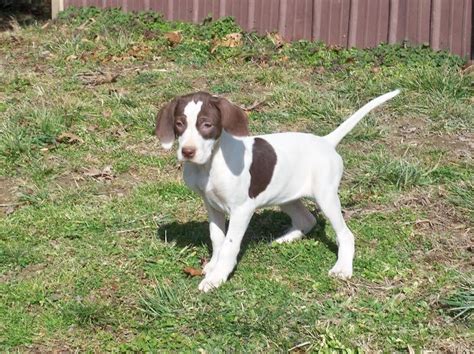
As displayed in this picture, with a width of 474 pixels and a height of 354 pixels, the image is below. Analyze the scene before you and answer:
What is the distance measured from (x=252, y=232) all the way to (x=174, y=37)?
545 centimetres

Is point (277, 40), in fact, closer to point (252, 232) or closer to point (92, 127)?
point (92, 127)

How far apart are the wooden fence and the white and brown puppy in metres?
4.45

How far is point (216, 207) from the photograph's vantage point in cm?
473

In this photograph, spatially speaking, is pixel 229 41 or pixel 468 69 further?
pixel 229 41

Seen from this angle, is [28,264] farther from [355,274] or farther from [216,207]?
[355,274]

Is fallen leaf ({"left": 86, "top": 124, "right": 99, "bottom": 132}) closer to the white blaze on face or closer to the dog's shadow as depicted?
the dog's shadow

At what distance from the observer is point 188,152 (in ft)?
13.7

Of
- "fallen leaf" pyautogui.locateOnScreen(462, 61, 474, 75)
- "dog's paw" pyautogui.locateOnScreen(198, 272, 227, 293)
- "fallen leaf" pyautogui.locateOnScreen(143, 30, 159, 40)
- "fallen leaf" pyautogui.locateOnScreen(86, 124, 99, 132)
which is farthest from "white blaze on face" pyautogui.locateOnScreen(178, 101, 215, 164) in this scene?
"fallen leaf" pyautogui.locateOnScreen(143, 30, 159, 40)

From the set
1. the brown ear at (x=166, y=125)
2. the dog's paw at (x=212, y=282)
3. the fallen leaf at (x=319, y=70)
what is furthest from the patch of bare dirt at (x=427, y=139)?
the brown ear at (x=166, y=125)

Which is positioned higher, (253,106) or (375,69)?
(375,69)

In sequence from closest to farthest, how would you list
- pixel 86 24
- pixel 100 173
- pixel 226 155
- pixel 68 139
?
pixel 226 155 → pixel 100 173 → pixel 68 139 → pixel 86 24

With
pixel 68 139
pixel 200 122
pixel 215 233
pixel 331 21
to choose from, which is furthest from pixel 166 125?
pixel 331 21

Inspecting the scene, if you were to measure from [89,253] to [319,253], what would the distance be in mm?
1526

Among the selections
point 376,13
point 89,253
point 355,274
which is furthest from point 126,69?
point 355,274
